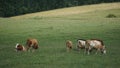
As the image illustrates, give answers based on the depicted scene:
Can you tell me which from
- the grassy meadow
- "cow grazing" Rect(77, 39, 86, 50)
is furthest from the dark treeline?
"cow grazing" Rect(77, 39, 86, 50)

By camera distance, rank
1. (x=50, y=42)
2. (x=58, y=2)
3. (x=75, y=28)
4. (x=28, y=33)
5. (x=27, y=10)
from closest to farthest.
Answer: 1. (x=50, y=42)
2. (x=28, y=33)
3. (x=75, y=28)
4. (x=27, y=10)
5. (x=58, y=2)

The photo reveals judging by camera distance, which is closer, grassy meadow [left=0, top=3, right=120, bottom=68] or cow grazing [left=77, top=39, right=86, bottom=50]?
grassy meadow [left=0, top=3, right=120, bottom=68]

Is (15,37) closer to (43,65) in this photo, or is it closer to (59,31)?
(59,31)

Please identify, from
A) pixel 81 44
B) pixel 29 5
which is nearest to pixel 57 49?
pixel 81 44

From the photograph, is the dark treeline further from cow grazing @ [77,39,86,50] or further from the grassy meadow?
cow grazing @ [77,39,86,50]

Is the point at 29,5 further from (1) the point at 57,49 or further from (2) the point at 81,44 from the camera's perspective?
(2) the point at 81,44

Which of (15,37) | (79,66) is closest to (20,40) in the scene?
(15,37)

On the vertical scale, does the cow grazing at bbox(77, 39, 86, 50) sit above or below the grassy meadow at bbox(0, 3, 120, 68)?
above

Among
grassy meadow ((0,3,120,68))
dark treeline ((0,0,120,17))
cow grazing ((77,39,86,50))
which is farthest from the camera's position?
dark treeline ((0,0,120,17))

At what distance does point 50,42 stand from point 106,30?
9414 millimetres

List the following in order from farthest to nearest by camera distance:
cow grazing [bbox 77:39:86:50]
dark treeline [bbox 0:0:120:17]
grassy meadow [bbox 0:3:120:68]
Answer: dark treeline [bbox 0:0:120:17], cow grazing [bbox 77:39:86:50], grassy meadow [bbox 0:3:120:68]

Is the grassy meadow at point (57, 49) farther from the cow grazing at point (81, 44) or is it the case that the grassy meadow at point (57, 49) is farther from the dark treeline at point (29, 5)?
the dark treeline at point (29, 5)

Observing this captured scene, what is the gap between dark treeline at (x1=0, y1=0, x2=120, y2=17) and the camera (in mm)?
97812

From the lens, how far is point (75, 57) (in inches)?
896
